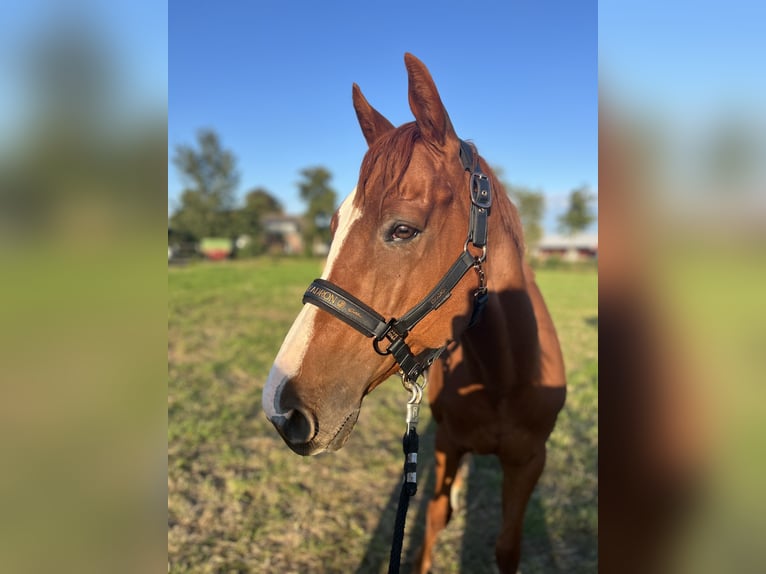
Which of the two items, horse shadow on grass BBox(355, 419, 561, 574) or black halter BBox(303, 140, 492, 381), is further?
horse shadow on grass BBox(355, 419, 561, 574)

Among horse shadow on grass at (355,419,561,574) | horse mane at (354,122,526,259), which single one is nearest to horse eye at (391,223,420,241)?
horse mane at (354,122,526,259)

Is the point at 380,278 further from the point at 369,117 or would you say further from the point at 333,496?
the point at 333,496

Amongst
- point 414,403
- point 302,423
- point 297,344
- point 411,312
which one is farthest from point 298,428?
point 411,312

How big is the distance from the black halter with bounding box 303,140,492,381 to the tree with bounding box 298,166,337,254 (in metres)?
48.4

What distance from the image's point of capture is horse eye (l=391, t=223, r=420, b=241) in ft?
5.51

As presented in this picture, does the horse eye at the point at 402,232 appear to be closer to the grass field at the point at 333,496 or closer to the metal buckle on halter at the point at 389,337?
the metal buckle on halter at the point at 389,337

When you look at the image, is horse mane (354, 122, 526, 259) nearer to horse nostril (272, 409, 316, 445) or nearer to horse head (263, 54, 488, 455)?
horse head (263, 54, 488, 455)

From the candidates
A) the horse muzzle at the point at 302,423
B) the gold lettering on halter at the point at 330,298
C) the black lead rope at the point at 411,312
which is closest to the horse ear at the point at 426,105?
the black lead rope at the point at 411,312

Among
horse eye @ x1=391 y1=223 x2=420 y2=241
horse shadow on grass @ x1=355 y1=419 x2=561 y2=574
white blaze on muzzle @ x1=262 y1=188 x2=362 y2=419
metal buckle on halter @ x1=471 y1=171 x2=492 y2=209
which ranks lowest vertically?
horse shadow on grass @ x1=355 y1=419 x2=561 y2=574

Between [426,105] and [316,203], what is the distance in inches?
2253

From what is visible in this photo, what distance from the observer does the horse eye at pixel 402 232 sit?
168cm

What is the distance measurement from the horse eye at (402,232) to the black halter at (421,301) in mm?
232
